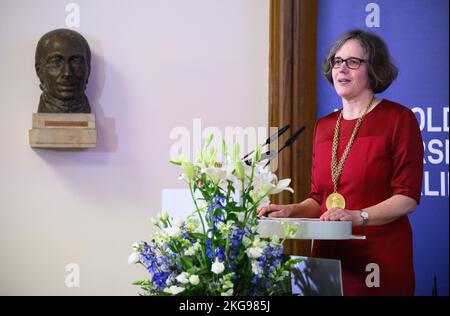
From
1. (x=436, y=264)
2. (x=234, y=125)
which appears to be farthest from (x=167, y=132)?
(x=436, y=264)

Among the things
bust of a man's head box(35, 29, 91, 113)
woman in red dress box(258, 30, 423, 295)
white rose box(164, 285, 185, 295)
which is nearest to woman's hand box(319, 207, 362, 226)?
woman in red dress box(258, 30, 423, 295)

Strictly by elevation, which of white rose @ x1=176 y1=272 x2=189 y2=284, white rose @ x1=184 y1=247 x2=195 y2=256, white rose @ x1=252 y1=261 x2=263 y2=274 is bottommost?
white rose @ x1=176 y1=272 x2=189 y2=284

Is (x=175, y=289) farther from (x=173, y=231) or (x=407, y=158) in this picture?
(x=407, y=158)

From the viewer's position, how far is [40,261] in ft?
12.0

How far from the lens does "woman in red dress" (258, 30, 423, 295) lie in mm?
2123

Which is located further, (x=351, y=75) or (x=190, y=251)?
(x=351, y=75)

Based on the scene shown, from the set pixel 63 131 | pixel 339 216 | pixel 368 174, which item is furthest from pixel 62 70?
pixel 339 216

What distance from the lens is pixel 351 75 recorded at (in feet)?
7.48

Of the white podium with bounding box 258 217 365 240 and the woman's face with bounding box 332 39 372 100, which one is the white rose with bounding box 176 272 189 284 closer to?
the white podium with bounding box 258 217 365 240

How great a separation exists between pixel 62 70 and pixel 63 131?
286 millimetres

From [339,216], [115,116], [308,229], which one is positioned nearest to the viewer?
[308,229]

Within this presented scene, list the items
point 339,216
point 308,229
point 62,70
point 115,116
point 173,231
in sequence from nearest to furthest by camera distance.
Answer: point 173,231, point 308,229, point 339,216, point 62,70, point 115,116

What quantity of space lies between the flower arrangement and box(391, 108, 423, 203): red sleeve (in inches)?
25.4

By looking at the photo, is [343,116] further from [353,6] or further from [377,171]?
[353,6]
